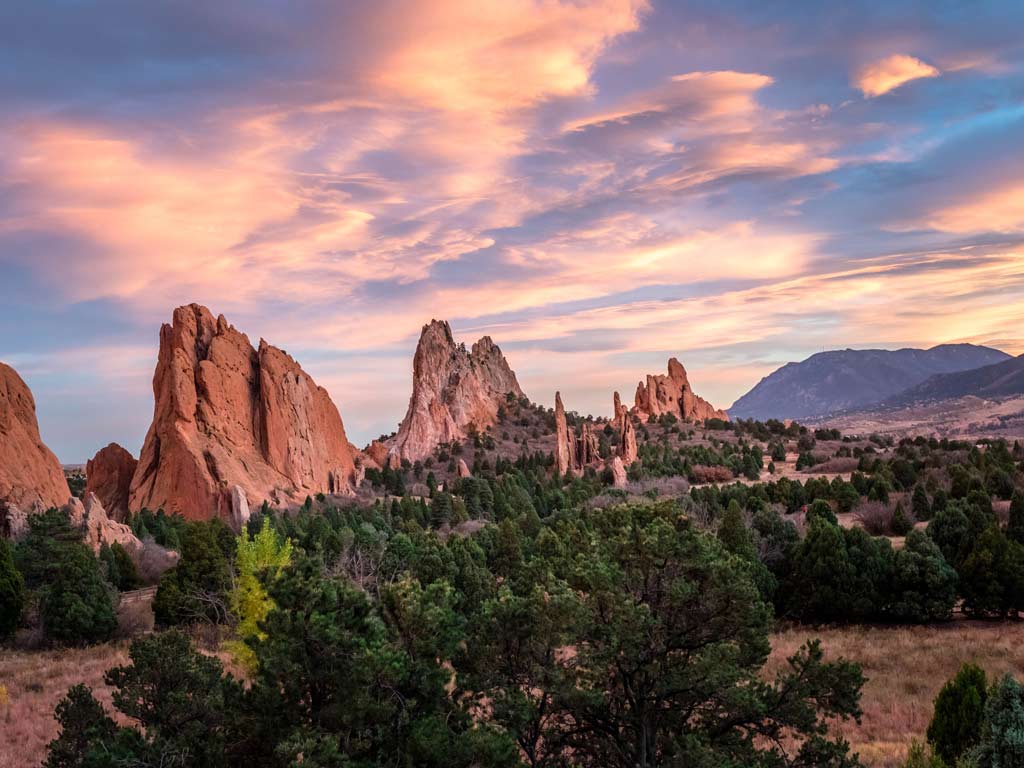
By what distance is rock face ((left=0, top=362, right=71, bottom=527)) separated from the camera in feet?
201

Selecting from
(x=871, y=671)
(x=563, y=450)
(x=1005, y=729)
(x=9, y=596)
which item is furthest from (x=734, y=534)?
(x=563, y=450)

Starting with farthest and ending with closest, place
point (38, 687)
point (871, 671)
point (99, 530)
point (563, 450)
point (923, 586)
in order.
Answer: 1. point (563, 450)
2. point (99, 530)
3. point (923, 586)
4. point (871, 671)
5. point (38, 687)

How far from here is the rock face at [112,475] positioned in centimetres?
8131

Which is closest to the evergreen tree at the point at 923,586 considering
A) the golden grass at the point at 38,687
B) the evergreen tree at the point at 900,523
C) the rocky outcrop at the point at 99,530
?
the evergreen tree at the point at 900,523

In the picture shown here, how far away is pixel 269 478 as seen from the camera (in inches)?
3457

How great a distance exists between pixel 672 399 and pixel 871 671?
440 ft

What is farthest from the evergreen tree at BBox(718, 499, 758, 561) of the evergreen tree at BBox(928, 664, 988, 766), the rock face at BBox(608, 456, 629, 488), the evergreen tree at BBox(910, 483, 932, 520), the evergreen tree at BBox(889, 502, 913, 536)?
the rock face at BBox(608, 456, 629, 488)

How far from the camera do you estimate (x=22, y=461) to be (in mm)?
64500

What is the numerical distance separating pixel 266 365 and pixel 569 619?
88.8 metres

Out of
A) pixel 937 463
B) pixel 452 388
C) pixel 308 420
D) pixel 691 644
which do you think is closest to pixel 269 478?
pixel 308 420

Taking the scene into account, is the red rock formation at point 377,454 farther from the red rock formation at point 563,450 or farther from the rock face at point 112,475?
the rock face at point 112,475

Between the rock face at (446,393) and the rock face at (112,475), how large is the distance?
153ft

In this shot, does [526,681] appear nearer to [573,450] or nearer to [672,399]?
[573,450]

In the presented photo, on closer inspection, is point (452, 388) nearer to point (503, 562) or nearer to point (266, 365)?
point (266, 365)
